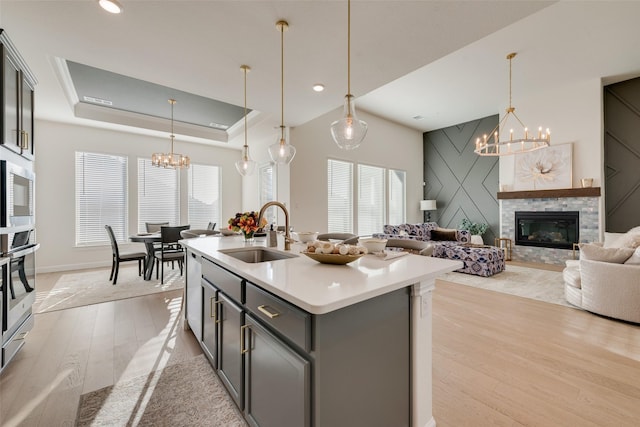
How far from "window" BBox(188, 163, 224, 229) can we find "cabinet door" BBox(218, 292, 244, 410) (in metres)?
5.50

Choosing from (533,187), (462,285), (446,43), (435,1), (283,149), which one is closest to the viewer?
(435,1)

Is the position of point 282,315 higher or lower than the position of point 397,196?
lower

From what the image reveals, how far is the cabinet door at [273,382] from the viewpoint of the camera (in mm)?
1005

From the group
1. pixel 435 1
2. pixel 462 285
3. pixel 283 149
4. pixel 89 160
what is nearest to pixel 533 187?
pixel 462 285

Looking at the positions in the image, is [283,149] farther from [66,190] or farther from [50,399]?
[66,190]

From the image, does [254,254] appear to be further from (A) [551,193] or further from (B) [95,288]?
(A) [551,193]

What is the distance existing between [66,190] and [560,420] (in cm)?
747

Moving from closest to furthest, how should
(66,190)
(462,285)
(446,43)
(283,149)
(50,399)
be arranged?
1. (50,399)
2. (446,43)
3. (283,149)
4. (462,285)
5. (66,190)

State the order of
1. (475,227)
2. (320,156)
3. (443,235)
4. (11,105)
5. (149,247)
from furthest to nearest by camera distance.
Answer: (475,227), (443,235), (320,156), (149,247), (11,105)

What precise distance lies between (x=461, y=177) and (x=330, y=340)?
7.87 m

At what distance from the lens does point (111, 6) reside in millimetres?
2133

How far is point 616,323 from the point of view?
276cm

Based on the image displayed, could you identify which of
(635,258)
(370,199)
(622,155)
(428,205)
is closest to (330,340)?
(635,258)

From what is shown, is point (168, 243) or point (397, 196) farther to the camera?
point (397, 196)
